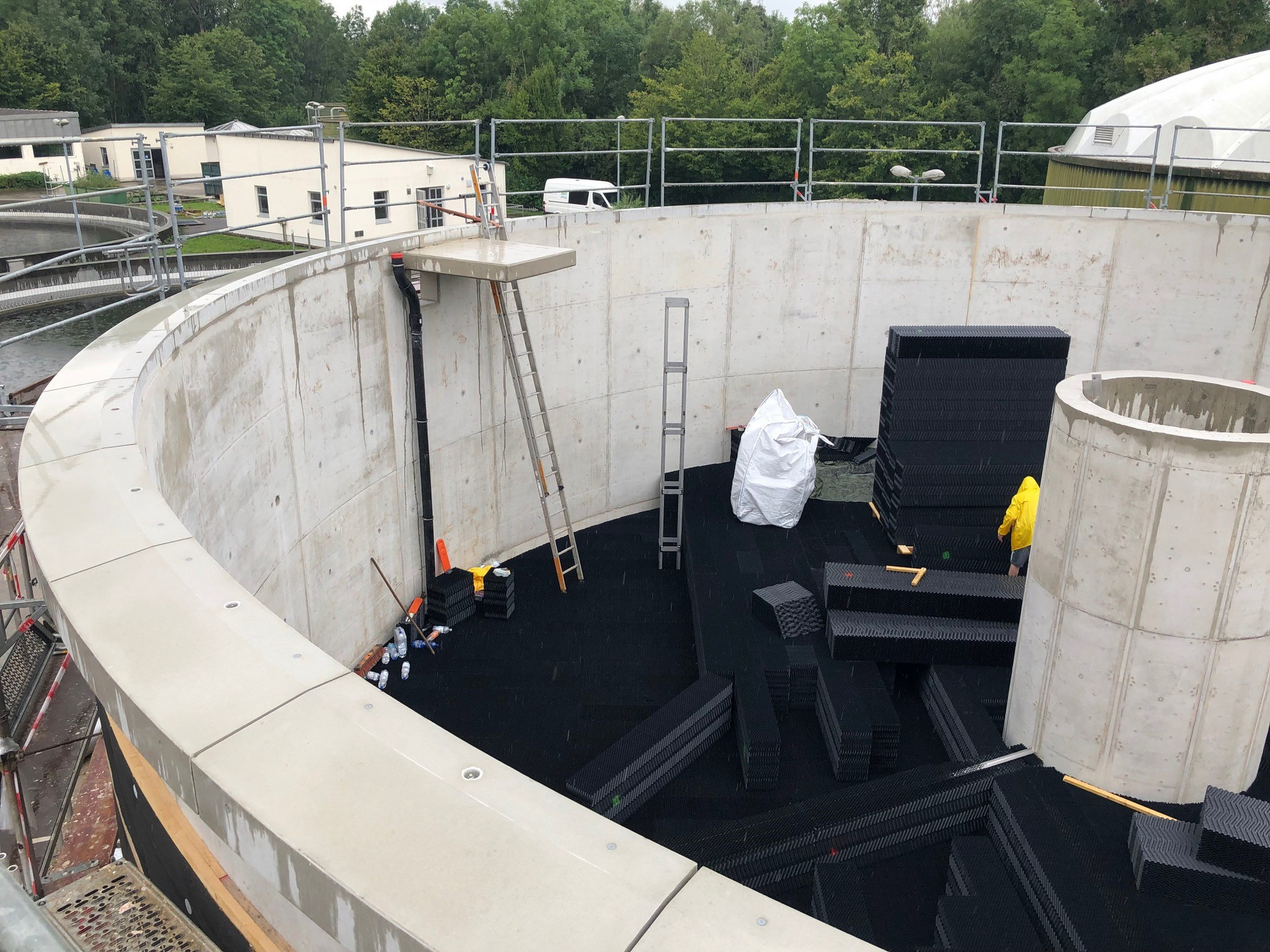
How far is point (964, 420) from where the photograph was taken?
43.8 ft

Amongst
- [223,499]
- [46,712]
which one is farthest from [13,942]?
[223,499]

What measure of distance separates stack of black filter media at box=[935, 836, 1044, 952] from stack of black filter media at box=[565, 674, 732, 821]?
8.42 ft

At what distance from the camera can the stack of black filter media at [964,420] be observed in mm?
12953

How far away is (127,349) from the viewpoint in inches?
267

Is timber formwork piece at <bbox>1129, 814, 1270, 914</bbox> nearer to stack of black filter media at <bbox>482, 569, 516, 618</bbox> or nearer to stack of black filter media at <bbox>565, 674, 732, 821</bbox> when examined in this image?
stack of black filter media at <bbox>565, 674, 732, 821</bbox>

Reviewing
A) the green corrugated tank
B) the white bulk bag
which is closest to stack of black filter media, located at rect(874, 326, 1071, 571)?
the white bulk bag

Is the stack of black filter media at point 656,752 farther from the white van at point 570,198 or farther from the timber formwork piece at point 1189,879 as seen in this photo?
the white van at point 570,198

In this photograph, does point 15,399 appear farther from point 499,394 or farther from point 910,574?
point 910,574

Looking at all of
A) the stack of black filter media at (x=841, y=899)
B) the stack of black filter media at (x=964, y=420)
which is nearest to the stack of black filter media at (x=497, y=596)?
the stack of black filter media at (x=964, y=420)

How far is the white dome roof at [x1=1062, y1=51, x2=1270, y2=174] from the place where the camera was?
18.8 meters

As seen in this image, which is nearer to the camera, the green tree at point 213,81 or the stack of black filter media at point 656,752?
the stack of black filter media at point 656,752

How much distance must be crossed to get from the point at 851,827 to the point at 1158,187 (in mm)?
15995

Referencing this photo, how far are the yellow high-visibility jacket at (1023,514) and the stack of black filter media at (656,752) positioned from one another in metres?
3.81

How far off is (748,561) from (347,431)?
5133 mm
